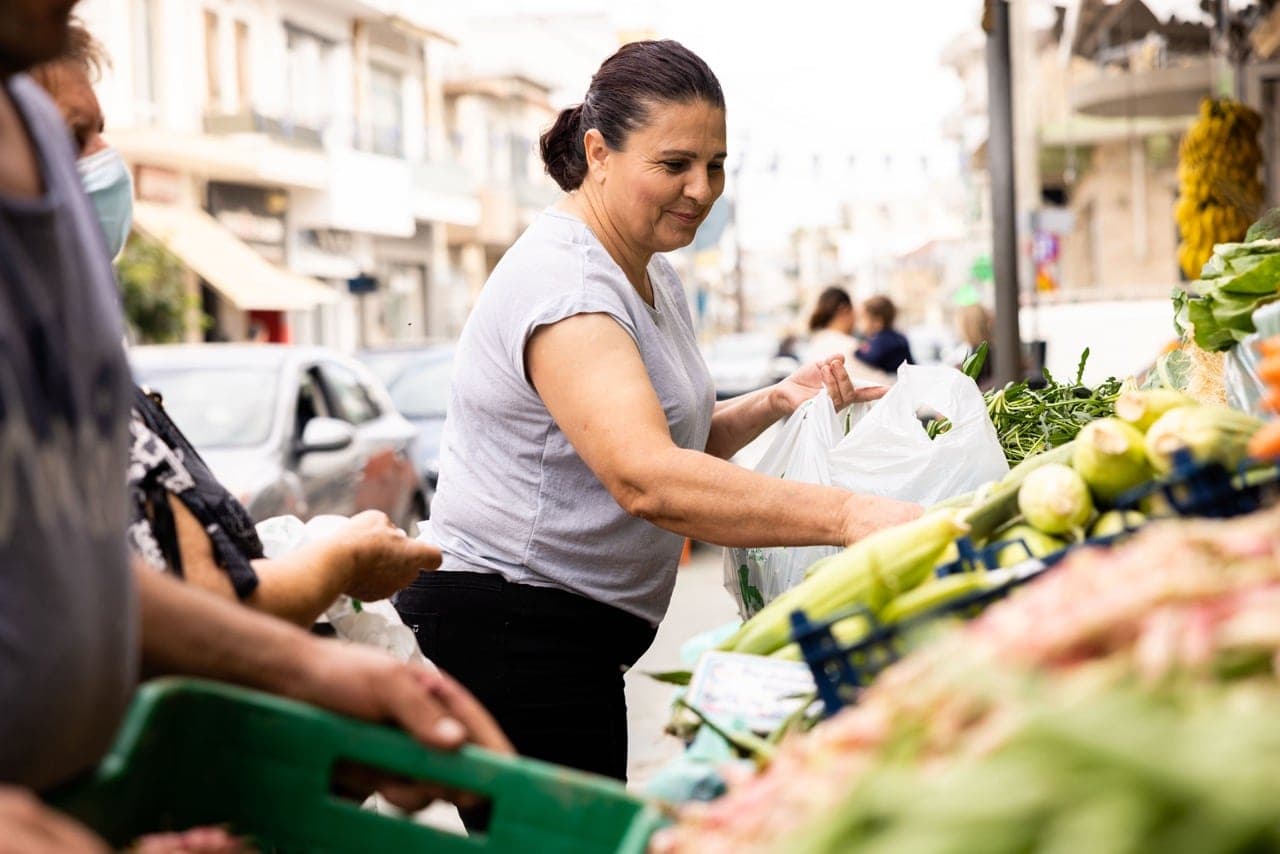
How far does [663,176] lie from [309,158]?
1134 inches

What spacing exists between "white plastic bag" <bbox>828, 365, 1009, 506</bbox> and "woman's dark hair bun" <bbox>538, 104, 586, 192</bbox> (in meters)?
0.79

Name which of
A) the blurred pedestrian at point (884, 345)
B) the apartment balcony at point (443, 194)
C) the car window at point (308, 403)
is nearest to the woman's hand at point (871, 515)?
the car window at point (308, 403)

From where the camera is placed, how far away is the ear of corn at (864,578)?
2.17m

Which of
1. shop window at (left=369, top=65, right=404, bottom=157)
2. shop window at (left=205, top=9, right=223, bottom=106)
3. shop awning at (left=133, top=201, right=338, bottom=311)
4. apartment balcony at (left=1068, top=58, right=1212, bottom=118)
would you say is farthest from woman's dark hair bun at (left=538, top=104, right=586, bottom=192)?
shop window at (left=369, top=65, right=404, bottom=157)

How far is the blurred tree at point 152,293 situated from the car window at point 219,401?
14.1 m

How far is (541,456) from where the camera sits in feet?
9.87

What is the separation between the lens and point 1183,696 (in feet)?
3.73

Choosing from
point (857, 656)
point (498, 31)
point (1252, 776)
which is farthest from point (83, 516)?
point (498, 31)

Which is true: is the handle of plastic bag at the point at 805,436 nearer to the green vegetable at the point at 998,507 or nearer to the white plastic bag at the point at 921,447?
the white plastic bag at the point at 921,447

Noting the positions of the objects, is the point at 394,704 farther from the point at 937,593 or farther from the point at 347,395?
the point at 347,395

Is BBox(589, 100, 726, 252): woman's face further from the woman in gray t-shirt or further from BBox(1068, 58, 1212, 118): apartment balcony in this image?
BBox(1068, 58, 1212, 118): apartment balcony

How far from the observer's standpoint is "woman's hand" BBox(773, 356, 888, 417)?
11.9 ft

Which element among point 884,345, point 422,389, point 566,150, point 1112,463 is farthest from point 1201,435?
point 422,389

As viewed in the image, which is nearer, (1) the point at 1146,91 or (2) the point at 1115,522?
(2) the point at 1115,522
